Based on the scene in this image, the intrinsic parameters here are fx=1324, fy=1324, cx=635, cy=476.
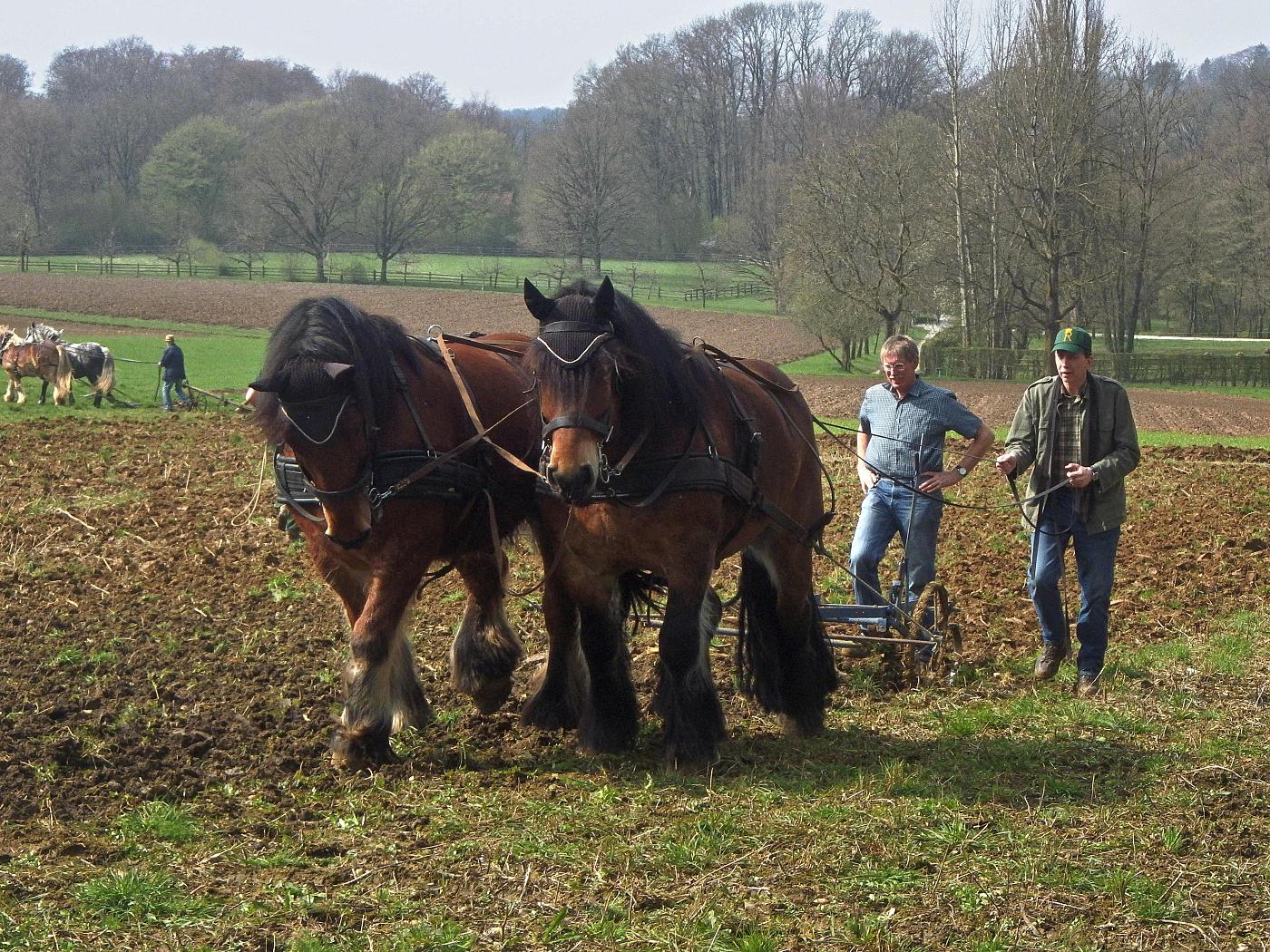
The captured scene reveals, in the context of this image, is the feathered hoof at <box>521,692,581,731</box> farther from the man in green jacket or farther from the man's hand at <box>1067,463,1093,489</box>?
the man's hand at <box>1067,463,1093,489</box>

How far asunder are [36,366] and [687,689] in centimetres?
2022

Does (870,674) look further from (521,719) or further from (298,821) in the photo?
(298,821)

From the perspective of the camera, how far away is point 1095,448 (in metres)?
6.79

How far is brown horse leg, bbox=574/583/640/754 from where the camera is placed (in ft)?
18.6

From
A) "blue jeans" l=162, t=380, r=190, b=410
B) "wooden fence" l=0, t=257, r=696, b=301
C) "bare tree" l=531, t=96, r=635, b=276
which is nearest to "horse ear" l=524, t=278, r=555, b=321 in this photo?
"blue jeans" l=162, t=380, r=190, b=410

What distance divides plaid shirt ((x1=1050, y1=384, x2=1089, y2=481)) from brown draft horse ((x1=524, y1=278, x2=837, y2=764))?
4.73 feet

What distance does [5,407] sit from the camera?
73.0ft

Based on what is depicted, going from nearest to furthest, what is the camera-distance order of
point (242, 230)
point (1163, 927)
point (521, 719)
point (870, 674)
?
point (1163, 927)
point (521, 719)
point (870, 674)
point (242, 230)

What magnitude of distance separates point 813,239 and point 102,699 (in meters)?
38.8

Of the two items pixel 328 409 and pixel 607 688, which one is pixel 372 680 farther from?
pixel 328 409

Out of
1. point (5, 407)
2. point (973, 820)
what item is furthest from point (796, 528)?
point (5, 407)

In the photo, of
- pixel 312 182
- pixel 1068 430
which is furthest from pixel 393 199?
pixel 1068 430

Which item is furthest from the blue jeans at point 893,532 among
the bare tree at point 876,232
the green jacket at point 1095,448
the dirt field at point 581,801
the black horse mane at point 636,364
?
the bare tree at point 876,232

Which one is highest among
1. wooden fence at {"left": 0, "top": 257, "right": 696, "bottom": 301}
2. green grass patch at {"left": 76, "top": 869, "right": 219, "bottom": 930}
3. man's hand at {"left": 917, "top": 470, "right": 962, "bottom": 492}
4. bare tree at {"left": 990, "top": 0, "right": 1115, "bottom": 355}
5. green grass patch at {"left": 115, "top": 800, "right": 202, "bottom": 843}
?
bare tree at {"left": 990, "top": 0, "right": 1115, "bottom": 355}
